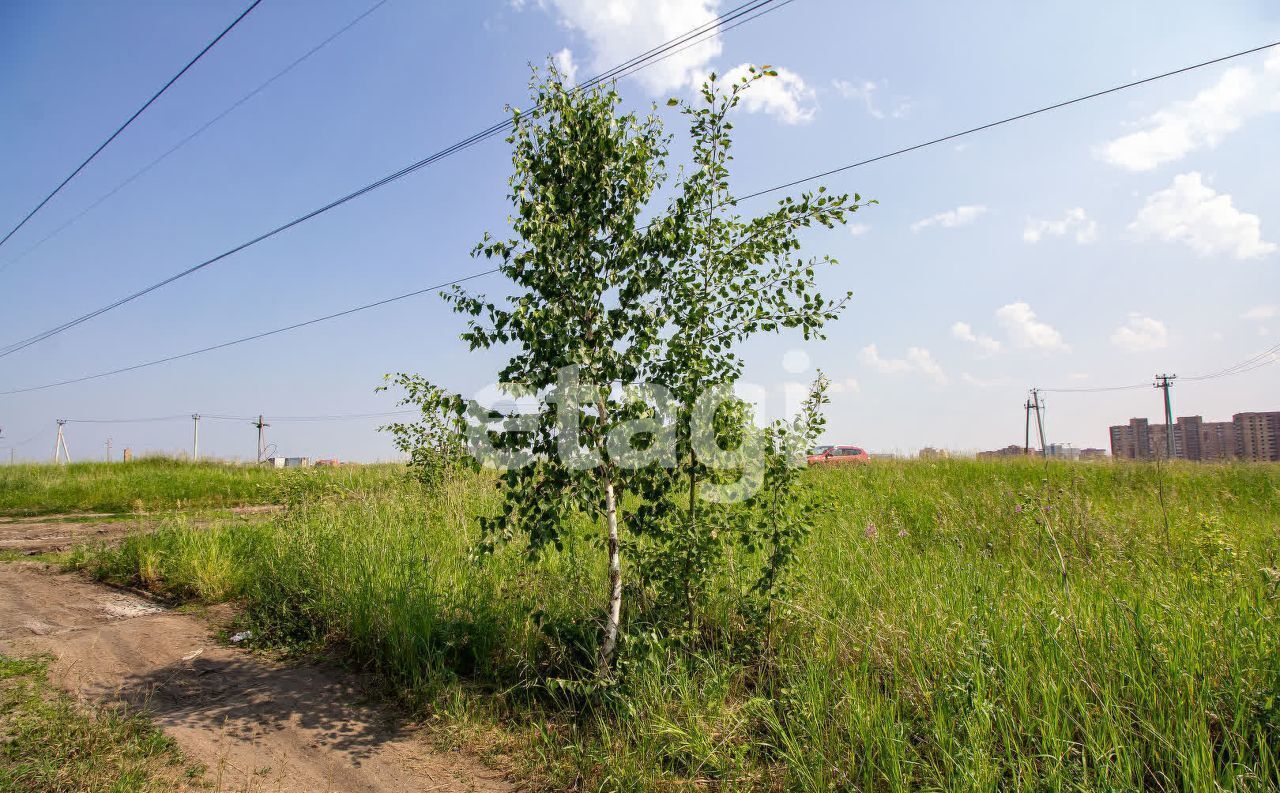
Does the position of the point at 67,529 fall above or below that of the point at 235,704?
above

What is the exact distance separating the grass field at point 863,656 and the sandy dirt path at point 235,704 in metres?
0.30

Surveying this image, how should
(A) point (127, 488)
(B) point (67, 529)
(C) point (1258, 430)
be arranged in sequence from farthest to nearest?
(C) point (1258, 430) < (A) point (127, 488) < (B) point (67, 529)

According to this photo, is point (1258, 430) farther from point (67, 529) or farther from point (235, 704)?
point (67, 529)

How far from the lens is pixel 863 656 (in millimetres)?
3469

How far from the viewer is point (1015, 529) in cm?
667

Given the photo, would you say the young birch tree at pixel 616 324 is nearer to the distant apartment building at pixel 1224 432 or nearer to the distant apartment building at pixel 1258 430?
the distant apartment building at pixel 1224 432

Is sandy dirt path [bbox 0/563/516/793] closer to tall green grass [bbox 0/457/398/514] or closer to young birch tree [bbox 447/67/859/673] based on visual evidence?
young birch tree [bbox 447/67/859/673]

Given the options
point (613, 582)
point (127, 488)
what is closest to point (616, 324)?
point (613, 582)

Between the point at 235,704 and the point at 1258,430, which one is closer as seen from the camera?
the point at 235,704

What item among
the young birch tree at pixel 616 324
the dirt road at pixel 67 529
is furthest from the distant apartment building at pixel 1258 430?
the dirt road at pixel 67 529

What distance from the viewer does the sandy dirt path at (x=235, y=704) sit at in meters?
3.26

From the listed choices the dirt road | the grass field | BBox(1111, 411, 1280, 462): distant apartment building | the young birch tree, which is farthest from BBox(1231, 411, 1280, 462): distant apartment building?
the dirt road

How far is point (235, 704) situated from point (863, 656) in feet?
13.1

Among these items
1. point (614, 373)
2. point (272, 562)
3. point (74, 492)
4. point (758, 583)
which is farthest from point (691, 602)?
point (74, 492)
